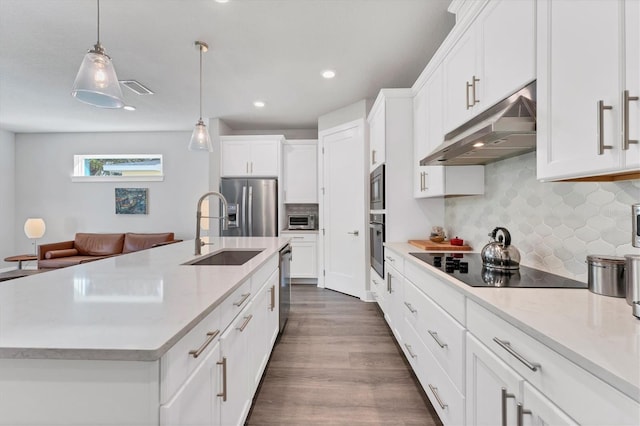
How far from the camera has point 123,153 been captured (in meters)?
5.99

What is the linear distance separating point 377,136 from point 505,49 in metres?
1.98

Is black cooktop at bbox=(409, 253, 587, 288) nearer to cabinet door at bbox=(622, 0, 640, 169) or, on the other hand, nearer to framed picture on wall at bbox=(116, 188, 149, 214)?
cabinet door at bbox=(622, 0, 640, 169)

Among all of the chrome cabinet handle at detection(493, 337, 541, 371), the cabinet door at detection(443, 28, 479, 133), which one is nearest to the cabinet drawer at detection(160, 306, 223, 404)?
the chrome cabinet handle at detection(493, 337, 541, 371)

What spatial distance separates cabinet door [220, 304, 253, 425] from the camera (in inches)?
45.9

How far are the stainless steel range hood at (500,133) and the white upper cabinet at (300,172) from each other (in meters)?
3.25

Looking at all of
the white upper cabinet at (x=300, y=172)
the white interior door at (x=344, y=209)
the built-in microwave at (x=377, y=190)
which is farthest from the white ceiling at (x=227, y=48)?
the built-in microwave at (x=377, y=190)

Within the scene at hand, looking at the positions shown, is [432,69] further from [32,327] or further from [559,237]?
[32,327]

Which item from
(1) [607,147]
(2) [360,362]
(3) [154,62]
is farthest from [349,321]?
(3) [154,62]

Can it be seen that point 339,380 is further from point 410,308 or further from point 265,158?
point 265,158

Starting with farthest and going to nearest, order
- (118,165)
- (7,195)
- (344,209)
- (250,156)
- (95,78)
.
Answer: (118,165) → (7,195) → (250,156) → (344,209) → (95,78)

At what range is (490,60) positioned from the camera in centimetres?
157

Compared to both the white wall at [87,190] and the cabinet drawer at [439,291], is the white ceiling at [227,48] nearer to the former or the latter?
the white wall at [87,190]

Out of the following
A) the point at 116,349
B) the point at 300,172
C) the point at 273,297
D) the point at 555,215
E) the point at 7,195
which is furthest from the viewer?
the point at 7,195

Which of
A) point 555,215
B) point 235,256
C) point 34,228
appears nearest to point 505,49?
point 555,215
